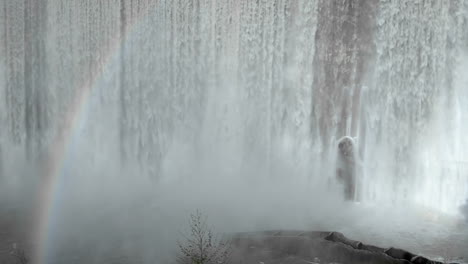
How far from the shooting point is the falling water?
1369 centimetres

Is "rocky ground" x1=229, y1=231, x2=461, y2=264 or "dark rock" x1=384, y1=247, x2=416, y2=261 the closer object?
"dark rock" x1=384, y1=247, x2=416, y2=261

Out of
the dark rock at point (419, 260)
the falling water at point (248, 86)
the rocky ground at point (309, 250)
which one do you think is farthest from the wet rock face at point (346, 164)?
the dark rock at point (419, 260)

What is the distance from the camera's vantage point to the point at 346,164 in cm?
1461

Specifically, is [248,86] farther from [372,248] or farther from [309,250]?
[372,248]

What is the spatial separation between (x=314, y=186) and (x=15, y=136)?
407 inches

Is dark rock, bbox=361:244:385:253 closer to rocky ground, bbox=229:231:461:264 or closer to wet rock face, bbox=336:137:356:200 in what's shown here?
rocky ground, bbox=229:231:461:264

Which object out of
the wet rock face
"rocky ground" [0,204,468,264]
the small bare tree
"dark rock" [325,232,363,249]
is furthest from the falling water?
the small bare tree

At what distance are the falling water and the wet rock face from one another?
0.21 m

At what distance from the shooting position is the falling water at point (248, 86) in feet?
44.9

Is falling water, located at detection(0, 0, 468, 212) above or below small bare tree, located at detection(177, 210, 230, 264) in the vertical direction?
above

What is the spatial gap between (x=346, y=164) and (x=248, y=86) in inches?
136

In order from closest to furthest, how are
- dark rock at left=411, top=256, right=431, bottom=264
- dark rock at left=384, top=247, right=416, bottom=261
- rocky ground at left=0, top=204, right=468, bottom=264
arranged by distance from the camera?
dark rock at left=411, top=256, right=431, bottom=264
dark rock at left=384, top=247, right=416, bottom=261
rocky ground at left=0, top=204, right=468, bottom=264

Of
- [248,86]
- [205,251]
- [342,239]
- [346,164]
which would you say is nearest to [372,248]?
[342,239]

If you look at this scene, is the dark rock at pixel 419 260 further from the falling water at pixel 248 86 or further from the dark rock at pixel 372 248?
the falling water at pixel 248 86
